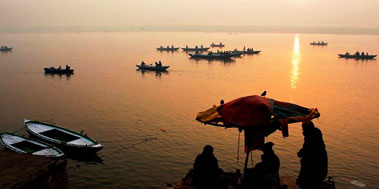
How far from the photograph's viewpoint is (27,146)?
19547 mm

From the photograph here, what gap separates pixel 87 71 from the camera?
6141 centimetres

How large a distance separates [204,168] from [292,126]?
57.4 feet

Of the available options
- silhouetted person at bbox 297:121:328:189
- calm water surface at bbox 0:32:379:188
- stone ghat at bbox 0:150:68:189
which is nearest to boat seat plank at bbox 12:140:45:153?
calm water surface at bbox 0:32:379:188

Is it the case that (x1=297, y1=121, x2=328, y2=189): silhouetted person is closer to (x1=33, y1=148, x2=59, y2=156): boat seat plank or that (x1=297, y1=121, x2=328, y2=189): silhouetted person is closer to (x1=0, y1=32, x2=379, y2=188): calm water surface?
(x1=0, y1=32, x2=379, y2=188): calm water surface

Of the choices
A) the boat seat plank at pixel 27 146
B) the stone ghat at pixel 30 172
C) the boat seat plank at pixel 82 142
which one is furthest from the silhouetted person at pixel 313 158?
the boat seat plank at pixel 27 146

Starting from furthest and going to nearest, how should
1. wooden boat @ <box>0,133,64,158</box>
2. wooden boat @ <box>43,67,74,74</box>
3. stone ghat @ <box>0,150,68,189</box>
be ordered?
wooden boat @ <box>43,67,74,74</box>, wooden boat @ <box>0,133,64,158</box>, stone ghat @ <box>0,150,68,189</box>

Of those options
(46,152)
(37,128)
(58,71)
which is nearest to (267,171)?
(46,152)

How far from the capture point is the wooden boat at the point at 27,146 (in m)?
18.1

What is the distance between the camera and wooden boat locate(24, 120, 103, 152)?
63.1ft

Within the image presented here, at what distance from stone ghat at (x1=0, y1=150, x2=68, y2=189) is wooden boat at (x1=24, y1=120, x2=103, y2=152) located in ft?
36.1

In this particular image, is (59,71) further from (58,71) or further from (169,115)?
(169,115)

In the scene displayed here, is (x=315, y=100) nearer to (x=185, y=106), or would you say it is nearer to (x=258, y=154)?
(x=185, y=106)

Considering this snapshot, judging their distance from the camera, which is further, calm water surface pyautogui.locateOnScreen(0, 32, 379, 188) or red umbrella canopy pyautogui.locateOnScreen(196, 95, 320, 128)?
calm water surface pyautogui.locateOnScreen(0, 32, 379, 188)

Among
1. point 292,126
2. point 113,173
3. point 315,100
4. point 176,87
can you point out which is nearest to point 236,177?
point 113,173
